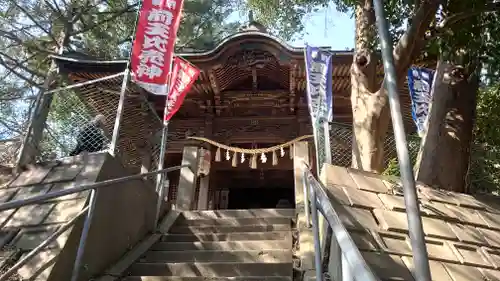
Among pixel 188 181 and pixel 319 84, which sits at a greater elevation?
pixel 319 84

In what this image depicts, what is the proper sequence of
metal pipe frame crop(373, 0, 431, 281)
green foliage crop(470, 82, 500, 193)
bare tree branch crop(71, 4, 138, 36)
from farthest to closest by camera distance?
bare tree branch crop(71, 4, 138, 36)
green foliage crop(470, 82, 500, 193)
metal pipe frame crop(373, 0, 431, 281)

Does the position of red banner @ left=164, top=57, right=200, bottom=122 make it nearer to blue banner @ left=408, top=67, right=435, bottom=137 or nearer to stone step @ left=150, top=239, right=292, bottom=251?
stone step @ left=150, top=239, right=292, bottom=251

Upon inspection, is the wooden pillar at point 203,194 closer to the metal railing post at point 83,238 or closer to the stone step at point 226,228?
the stone step at point 226,228

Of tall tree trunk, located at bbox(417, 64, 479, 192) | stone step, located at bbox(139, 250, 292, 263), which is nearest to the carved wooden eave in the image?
stone step, located at bbox(139, 250, 292, 263)

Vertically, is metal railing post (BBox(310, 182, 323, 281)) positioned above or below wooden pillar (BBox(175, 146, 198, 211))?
below

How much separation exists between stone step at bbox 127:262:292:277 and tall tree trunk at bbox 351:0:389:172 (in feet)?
4.96

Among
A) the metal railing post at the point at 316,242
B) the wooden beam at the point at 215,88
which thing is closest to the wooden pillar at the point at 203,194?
the wooden beam at the point at 215,88

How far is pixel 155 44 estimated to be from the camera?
249 inches

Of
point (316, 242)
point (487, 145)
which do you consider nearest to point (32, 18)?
point (316, 242)

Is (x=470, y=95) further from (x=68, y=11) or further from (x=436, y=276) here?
(x=68, y=11)

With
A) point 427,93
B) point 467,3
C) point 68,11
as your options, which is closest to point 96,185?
point 467,3

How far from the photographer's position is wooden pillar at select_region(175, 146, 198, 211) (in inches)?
281

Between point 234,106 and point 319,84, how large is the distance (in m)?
A: 4.50

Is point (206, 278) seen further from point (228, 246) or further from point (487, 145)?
point (487, 145)
